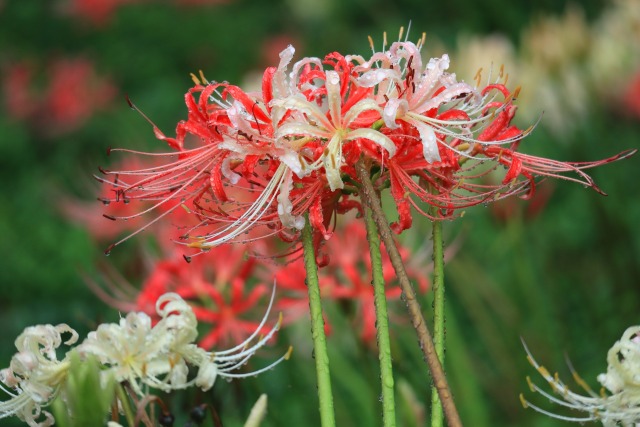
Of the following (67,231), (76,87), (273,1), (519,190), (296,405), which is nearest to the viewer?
(519,190)

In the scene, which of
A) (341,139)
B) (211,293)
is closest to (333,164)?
(341,139)

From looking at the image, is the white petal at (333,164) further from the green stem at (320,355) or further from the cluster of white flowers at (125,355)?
the cluster of white flowers at (125,355)

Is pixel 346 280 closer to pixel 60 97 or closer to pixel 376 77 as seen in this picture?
pixel 376 77

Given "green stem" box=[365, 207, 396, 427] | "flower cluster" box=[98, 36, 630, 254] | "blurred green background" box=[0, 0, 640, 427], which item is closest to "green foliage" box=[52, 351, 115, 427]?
"flower cluster" box=[98, 36, 630, 254]

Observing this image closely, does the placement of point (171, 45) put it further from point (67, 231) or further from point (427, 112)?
point (427, 112)

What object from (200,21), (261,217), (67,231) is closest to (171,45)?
Result: (200,21)

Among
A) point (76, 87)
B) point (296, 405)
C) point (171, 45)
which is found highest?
point (171, 45)

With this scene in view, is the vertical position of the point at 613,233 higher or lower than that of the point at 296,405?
higher
